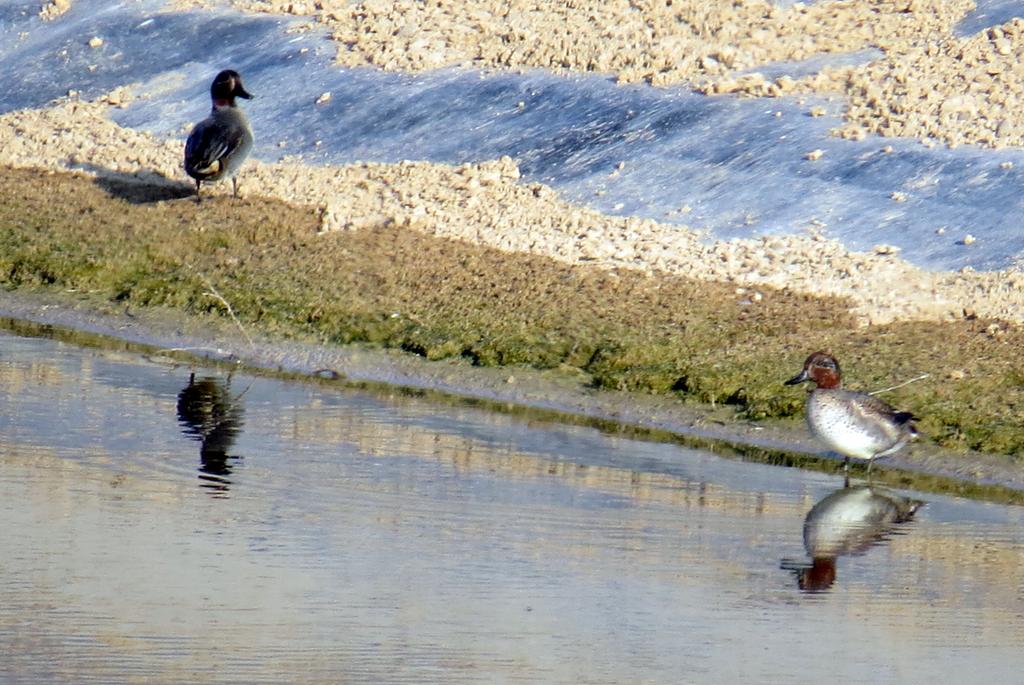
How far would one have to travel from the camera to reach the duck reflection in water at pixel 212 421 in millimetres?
9586

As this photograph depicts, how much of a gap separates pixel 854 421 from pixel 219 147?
6.82 m

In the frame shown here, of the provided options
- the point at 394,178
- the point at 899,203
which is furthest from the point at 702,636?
the point at 394,178

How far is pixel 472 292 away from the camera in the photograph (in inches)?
533

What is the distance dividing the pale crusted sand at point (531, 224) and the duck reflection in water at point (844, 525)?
3.15m

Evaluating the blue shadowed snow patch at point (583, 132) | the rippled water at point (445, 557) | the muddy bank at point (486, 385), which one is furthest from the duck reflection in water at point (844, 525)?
the blue shadowed snow patch at point (583, 132)

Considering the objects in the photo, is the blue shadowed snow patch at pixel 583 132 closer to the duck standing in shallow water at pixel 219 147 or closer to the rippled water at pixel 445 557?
the duck standing in shallow water at pixel 219 147

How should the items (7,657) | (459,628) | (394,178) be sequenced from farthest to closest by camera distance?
(394,178) → (459,628) → (7,657)

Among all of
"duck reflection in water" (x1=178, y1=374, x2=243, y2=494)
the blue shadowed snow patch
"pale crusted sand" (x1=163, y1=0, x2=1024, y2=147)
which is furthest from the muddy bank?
"pale crusted sand" (x1=163, y1=0, x2=1024, y2=147)

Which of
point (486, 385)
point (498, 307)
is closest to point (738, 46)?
point (498, 307)

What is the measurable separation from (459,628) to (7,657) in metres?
1.62

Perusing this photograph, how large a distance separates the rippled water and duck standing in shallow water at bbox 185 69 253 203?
14.0ft

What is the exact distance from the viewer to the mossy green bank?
11.8m

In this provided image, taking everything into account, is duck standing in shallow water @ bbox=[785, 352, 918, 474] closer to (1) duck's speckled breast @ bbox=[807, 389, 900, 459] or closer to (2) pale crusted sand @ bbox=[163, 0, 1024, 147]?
(1) duck's speckled breast @ bbox=[807, 389, 900, 459]

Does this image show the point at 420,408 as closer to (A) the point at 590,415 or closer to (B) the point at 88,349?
(A) the point at 590,415
